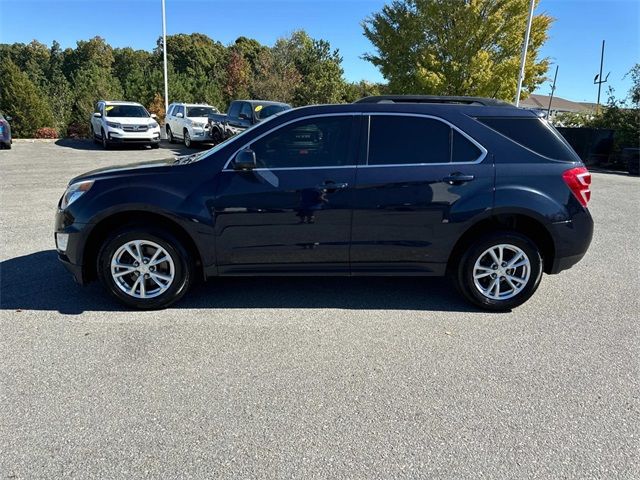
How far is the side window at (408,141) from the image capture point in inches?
162

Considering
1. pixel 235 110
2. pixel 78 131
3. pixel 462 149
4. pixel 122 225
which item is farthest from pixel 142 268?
pixel 78 131

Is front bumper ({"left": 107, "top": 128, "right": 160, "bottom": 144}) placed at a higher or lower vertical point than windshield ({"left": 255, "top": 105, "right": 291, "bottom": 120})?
lower

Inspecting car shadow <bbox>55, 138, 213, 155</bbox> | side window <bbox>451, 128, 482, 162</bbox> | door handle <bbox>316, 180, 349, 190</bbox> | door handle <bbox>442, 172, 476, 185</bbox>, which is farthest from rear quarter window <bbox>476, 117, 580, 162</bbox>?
car shadow <bbox>55, 138, 213, 155</bbox>

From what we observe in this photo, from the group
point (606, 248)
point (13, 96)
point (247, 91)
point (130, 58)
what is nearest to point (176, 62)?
point (130, 58)

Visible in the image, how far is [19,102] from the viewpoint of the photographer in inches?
891

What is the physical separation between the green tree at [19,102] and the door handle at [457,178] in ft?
80.4

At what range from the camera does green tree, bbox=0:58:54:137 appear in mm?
22078

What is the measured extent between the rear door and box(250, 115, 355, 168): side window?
0.76 feet

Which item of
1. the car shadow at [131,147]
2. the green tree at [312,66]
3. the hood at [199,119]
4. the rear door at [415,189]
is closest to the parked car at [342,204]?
the rear door at [415,189]

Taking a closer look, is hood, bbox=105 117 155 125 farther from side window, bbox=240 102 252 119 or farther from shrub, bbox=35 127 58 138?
shrub, bbox=35 127 58 138

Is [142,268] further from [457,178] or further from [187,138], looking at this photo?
[187,138]

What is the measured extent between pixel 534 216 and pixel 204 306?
3.05 meters

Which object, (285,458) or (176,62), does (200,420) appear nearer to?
(285,458)

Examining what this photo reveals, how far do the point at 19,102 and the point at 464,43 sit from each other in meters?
20.8
